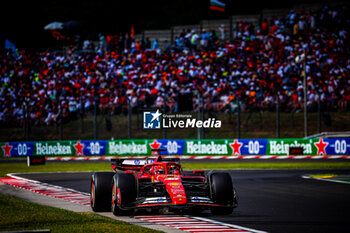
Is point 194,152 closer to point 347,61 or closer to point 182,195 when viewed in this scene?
point 347,61

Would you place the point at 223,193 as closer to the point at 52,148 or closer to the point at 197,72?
the point at 52,148

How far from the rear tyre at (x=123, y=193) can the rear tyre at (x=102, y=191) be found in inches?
17.7

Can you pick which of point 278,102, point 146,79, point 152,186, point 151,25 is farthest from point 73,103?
point 151,25

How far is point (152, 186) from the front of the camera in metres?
11.3

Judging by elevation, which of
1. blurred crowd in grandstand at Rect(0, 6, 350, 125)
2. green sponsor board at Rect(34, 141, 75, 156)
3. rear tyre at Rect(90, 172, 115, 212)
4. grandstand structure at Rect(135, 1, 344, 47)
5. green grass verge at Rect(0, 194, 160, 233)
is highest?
grandstand structure at Rect(135, 1, 344, 47)

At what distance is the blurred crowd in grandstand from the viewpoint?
32469mm

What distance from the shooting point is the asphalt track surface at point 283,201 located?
9984mm

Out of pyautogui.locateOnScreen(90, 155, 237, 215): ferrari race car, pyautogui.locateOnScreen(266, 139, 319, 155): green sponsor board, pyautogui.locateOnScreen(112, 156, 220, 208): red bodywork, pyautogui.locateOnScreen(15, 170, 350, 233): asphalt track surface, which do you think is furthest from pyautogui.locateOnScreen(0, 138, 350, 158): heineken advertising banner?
pyautogui.locateOnScreen(90, 155, 237, 215): ferrari race car

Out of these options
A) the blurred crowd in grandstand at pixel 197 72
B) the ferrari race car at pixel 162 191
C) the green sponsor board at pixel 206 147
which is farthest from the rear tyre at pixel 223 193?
the blurred crowd in grandstand at pixel 197 72

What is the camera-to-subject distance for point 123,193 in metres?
10.6

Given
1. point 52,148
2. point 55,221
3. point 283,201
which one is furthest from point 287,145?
point 55,221

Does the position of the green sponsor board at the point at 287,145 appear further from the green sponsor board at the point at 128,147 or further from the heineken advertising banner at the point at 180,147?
the green sponsor board at the point at 128,147

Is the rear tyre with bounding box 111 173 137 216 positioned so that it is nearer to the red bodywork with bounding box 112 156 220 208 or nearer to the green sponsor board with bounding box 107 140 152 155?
the red bodywork with bounding box 112 156 220 208

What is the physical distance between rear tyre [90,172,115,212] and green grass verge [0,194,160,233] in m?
0.32
